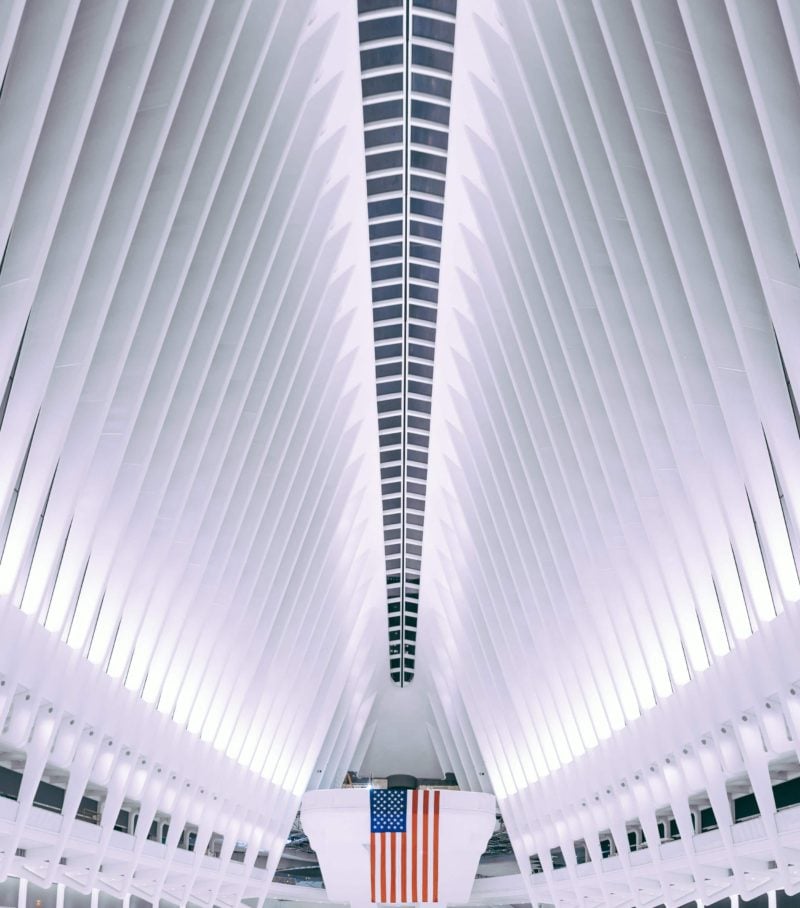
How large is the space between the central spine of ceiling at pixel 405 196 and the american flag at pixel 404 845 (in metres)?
9.80

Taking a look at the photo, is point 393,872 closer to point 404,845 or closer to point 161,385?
point 404,845

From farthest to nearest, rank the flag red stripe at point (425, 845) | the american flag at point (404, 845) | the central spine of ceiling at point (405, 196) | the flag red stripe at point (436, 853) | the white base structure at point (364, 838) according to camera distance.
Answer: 1. the white base structure at point (364, 838)
2. the flag red stripe at point (436, 853)
3. the flag red stripe at point (425, 845)
4. the american flag at point (404, 845)
5. the central spine of ceiling at point (405, 196)

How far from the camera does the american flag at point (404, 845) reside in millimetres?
35031

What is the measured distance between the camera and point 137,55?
43.3 feet

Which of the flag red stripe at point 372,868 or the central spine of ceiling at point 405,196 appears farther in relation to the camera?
the flag red stripe at point 372,868

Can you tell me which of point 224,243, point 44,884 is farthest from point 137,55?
point 44,884

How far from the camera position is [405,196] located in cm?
2244

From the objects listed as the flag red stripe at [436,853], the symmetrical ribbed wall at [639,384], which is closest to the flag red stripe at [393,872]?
the flag red stripe at [436,853]

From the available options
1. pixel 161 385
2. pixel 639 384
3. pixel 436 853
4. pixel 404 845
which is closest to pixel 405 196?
pixel 639 384

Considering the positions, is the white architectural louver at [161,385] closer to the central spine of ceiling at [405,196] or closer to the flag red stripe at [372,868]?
the central spine of ceiling at [405,196]

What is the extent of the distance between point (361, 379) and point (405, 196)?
23.2ft

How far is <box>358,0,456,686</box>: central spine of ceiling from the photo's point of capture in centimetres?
1884

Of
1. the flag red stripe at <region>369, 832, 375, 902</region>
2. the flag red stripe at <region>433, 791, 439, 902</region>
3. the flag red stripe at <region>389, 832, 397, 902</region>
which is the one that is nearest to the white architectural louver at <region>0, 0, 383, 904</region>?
the flag red stripe at <region>369, 832, 375, 902</region>

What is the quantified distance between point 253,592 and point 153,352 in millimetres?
11766
